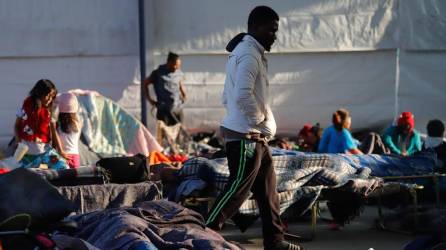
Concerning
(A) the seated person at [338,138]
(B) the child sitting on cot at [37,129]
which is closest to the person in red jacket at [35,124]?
(B) the child sitting on cot at [37,129]

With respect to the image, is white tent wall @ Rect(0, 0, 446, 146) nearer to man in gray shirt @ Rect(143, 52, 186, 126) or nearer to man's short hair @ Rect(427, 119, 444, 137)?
man in gray shirt @ Rect(143, 52, 186, 126)

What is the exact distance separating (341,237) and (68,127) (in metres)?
2.85

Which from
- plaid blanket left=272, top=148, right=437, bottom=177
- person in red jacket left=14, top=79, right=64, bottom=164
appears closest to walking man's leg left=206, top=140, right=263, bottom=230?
plaid blanket left=272, top=148, right=437, bottom=177

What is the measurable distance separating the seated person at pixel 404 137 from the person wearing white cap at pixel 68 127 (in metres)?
4.00

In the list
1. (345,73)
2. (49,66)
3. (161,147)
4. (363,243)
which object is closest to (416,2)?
(345,73)

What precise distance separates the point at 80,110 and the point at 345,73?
4008mm

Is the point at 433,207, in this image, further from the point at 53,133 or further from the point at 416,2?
the point at 416,2

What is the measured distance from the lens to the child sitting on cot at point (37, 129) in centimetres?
924

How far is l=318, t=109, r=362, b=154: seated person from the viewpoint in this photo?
11148 mm

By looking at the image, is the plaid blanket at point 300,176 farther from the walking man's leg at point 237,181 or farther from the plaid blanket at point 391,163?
the walking man's leg at point 237,181

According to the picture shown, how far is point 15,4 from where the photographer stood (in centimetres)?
1395

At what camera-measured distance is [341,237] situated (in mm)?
8734

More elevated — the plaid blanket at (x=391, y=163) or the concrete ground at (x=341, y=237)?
the plaid blanket at (x=391, y=163)

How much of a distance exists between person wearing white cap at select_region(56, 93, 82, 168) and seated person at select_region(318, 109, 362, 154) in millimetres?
2999
